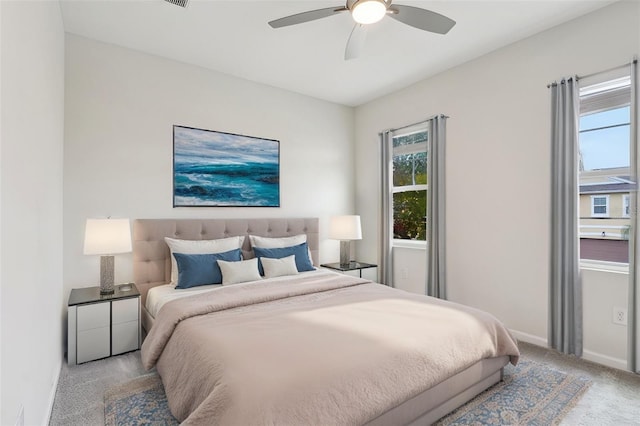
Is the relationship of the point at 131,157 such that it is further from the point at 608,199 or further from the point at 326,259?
the point at 608,199

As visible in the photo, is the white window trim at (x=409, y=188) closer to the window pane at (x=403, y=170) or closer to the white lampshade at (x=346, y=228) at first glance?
the window pane at (x=403, y=170)

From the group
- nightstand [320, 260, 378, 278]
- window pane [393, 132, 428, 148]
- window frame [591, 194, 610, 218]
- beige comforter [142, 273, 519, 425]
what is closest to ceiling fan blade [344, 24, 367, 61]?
window pane [393, 132, 428, 148]

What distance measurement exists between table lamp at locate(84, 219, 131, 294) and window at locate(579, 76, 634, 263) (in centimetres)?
386

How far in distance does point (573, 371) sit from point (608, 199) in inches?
54.1

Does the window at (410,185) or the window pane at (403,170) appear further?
the window pane at (403,170)

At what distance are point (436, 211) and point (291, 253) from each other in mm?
1697

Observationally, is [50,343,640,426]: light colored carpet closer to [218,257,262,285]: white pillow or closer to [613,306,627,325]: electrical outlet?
[613,306,627,325]: electrical outlet

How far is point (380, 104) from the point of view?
14.8ft

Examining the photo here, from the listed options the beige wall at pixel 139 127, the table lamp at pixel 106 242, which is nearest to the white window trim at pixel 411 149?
the beige wall at pixel 139 127

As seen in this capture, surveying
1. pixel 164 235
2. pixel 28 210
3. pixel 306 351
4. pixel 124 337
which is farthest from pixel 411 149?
pixel 28 210

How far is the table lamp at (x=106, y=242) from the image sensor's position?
266 centimetres

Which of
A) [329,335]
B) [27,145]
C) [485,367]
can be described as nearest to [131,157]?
[27,145]

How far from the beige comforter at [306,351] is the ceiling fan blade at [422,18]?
1880mm

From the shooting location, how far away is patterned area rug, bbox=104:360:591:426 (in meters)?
1.88
